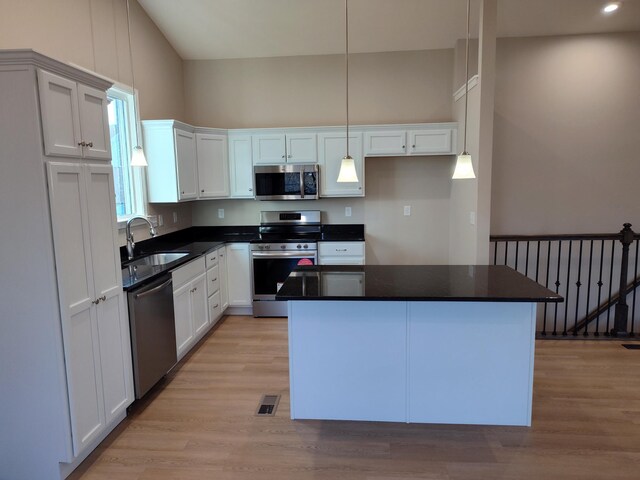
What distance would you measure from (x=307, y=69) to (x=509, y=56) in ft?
7.69

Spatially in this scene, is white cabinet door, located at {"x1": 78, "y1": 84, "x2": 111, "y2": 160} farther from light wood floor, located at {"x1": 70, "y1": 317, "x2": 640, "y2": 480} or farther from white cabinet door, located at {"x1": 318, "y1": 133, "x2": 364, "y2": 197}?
white cabinet door, located at {"x1": 318, "y1": 133, "x2": 364, "y2": 197}

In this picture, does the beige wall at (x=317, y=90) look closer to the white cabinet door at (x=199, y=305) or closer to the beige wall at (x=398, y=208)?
the beige wall at (x=398, y=208)

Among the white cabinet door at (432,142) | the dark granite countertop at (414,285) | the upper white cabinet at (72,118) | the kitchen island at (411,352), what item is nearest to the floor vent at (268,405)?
the kitchen island at (411,352)

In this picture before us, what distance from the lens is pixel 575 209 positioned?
189 inches

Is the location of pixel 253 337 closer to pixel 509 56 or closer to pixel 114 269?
pixel 114 269

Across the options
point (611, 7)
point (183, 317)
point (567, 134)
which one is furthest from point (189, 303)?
point (611, 7)

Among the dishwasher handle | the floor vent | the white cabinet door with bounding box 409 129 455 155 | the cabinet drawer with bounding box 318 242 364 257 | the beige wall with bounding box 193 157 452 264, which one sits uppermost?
the white cabinet door with bounding box 409 129 455 155

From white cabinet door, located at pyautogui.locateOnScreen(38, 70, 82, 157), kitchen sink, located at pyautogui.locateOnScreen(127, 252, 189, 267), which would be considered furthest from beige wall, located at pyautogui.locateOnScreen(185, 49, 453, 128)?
white cabinet door, located at pyautogui.locateOnScreen(38, 70, 82, 157)

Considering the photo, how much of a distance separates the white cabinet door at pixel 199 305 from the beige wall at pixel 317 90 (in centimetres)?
222

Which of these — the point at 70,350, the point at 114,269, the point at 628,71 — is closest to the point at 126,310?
the point at 114,269

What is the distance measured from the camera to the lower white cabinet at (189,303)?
138 inches

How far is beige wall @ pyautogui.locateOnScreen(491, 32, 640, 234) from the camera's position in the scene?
4.57m

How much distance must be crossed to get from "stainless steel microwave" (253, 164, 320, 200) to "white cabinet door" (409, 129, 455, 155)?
1.18m

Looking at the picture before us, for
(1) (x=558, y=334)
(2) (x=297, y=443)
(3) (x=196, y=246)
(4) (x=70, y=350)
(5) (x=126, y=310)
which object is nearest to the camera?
(4) (x=70, y=350)
